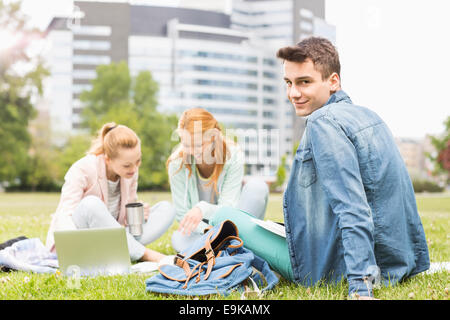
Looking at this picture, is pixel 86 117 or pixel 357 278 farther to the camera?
pixel 86 117

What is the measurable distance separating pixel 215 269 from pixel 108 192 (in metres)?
1.91

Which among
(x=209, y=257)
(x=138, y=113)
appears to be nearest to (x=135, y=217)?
(x=209, y=257)

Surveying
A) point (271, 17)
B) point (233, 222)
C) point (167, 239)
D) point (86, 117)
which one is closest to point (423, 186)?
point (86, 117)

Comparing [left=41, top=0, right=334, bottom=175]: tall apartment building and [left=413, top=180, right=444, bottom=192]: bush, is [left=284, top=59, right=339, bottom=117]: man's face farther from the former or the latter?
[left=41, top=0, right=334, bottom=175]: tall apartment building

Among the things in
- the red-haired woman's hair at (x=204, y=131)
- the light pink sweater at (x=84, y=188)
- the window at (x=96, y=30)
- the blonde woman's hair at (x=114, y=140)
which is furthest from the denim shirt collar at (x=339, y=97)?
the window at (x=96, y=30)

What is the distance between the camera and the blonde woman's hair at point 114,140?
398 cm

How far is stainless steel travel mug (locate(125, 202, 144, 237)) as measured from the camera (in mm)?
3980

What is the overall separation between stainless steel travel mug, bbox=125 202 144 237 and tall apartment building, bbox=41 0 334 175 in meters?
70.3

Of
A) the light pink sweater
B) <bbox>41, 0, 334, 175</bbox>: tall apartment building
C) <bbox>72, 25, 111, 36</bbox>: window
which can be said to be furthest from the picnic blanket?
<bbox>72, 25, 111, 36</bbox>: window

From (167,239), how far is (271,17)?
87911 millimetres

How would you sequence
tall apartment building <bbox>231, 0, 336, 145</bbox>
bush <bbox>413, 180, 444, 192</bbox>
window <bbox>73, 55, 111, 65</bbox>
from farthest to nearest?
tall apartment building <bbox>231, 0, 336, 145</bbox> → window <bbox>73, 55, 111, 65</bbox> → bush <bbox>413, 180, 444, 192</bbox>

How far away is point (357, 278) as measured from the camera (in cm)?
204
